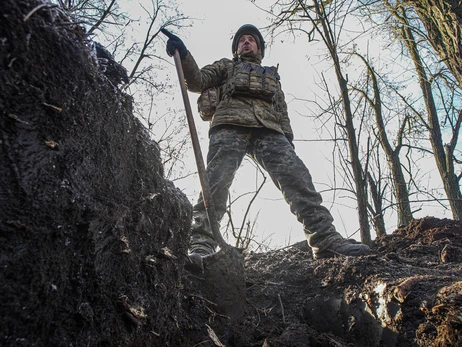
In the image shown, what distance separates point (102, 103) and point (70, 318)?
0.60m

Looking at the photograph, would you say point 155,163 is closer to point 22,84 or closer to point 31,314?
point 22,84

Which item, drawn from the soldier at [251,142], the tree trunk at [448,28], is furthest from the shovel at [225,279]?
the tree trunk at [448,28]

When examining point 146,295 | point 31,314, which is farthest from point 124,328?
point 31,314

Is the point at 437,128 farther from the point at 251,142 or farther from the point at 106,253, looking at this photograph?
the point at 106,253

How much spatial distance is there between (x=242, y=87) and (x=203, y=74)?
36 centimetres

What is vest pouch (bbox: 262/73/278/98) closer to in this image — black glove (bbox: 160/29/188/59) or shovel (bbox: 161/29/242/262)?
black glove (bbox: 160/29/188/59)

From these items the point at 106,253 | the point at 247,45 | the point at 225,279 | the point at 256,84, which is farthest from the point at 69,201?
the point at 247,45

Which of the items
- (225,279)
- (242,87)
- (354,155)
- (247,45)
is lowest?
(225,279)

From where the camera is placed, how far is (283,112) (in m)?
3.32

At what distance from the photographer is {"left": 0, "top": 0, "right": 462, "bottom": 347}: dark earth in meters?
0.76

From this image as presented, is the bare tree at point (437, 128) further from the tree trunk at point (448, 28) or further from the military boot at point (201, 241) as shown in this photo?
the military boot at point (201, 241)

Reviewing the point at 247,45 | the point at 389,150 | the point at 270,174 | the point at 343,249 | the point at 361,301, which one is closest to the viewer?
the point at 361,301

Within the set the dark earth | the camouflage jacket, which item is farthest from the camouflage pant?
the dark earth

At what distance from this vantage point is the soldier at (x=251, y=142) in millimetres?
2506
